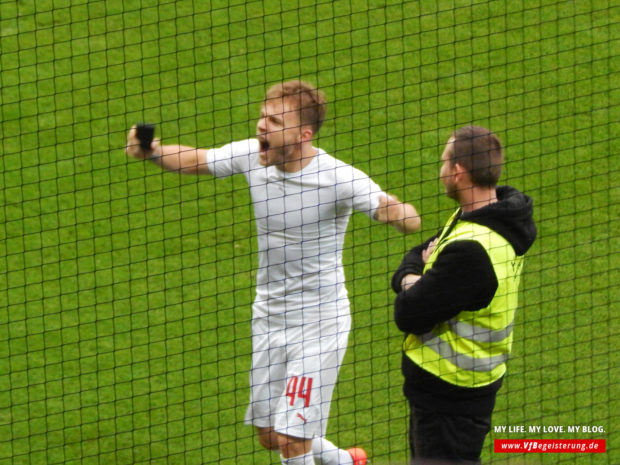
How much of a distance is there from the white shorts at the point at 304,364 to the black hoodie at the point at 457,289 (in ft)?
2.17

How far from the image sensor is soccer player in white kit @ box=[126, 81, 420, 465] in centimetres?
577

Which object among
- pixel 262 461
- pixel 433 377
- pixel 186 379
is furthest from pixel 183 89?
pixel 433 377

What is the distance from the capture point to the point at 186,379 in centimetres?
727

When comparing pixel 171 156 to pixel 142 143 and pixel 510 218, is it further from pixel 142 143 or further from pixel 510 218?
pixel 510 218

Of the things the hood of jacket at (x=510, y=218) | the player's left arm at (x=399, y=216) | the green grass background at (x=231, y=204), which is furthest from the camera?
the green grass background at (x=231, y=204)

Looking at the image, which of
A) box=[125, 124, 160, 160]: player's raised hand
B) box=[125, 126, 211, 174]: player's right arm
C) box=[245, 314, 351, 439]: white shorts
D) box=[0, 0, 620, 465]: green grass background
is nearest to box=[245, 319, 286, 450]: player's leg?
box=[245, 314, 351, 439]: white shorts

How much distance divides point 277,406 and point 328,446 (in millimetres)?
435

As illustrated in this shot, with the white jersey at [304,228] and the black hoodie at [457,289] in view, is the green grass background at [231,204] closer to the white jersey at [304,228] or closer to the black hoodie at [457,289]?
the white jersey at [304,228]

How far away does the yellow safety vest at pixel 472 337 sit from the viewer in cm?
504

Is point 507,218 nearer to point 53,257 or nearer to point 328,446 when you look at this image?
point 328,446

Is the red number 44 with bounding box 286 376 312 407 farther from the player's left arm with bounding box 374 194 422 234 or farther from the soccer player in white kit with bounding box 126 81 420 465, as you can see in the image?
the player's left arm with bounding box 374 194 422 234

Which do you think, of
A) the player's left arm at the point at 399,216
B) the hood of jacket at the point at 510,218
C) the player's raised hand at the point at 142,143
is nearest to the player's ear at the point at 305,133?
the player's left arm at the point at 399,216

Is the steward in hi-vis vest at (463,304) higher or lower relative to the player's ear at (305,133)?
lower

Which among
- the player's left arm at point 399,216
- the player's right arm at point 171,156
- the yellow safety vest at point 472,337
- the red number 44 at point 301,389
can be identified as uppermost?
the player's right arm at point 171,156
